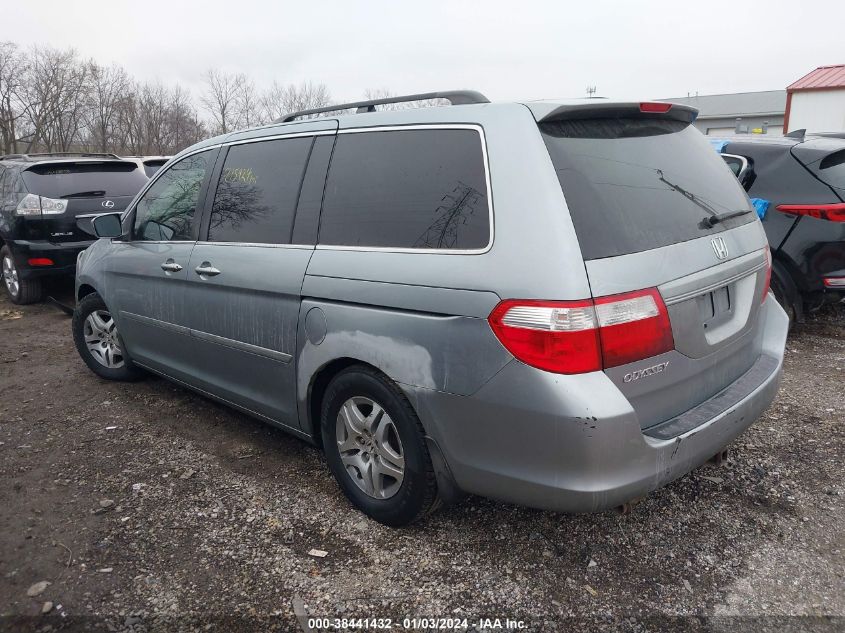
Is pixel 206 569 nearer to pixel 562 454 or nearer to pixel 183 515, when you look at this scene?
pixel 183 515

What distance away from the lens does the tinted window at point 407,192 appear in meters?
2.36

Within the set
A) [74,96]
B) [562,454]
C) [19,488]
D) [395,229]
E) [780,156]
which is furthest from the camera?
[74,96]

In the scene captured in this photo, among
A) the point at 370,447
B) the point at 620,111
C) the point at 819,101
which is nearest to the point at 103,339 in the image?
the point at 370,447

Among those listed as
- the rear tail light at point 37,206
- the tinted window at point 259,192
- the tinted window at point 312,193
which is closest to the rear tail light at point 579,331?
the tinted window at point 312,193

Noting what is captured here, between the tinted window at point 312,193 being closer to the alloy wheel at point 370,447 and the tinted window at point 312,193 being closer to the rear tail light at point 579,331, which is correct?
the alloy wheel at point 370,447

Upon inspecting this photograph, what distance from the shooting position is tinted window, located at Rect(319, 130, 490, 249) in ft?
7.74

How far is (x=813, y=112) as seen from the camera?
31984mm

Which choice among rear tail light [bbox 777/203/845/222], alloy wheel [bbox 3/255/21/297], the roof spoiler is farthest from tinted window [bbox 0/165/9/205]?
rear tail light [bbox 777/203/845/222]

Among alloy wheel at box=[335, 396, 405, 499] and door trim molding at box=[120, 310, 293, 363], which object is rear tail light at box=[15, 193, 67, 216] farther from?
alloy wheel at box=[335, 396, 405, 499]

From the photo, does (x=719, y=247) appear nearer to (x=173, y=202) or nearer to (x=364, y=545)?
(x=364, y=545)

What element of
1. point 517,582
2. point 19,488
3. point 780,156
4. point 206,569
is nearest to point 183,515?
point 206,569

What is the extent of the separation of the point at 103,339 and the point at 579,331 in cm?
401

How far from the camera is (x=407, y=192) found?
102 inches

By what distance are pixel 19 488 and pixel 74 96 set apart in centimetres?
4154
